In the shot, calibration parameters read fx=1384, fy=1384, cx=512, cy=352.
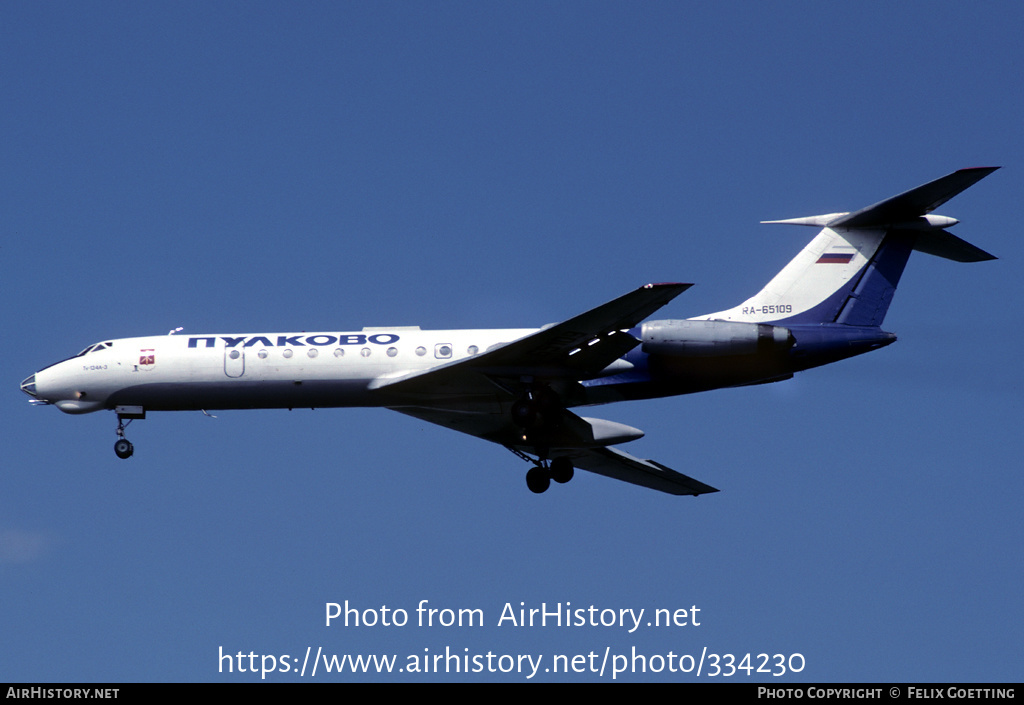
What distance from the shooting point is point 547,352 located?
32.1 metres

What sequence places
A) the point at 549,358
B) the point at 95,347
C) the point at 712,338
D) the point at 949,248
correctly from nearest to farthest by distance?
1. the point at 712,338
2. the point at 549,358
3. the point at 949,248
4. the point at 95,347

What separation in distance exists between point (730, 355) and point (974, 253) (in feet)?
21.7

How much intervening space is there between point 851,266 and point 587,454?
8.48m

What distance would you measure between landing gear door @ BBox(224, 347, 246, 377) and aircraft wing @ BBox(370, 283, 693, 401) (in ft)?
10.9

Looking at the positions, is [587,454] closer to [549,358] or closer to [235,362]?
[549,358]

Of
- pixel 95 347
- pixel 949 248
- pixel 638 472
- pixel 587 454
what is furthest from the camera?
pixel 638 472

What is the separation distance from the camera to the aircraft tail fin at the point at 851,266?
1307 inches

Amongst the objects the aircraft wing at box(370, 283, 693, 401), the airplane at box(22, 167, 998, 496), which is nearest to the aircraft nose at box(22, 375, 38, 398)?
the airplane at box(22, 167, 998, 496)

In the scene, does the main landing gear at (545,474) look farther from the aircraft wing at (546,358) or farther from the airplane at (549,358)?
the aircraft wing at (546,358)

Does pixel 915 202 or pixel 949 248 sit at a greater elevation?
pixel 915 202

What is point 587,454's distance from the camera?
36812mm

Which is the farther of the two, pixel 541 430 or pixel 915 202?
pixel 541 430

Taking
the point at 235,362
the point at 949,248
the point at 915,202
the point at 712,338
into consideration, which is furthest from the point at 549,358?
the point at 949,248
